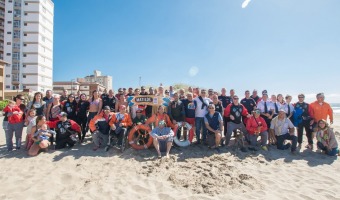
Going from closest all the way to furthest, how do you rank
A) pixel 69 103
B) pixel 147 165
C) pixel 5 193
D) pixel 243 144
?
pixel 5 193
pixel 147 165
pixel 243 144
pixel 69 103

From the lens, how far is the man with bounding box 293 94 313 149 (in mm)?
7598

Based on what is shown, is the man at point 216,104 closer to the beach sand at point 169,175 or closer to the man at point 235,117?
the man at point 235,117

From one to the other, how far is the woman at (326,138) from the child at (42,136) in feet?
28.5

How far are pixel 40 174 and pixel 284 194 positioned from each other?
5.39 m

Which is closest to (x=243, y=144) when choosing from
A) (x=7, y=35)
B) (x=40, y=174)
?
(x=40, y=174)

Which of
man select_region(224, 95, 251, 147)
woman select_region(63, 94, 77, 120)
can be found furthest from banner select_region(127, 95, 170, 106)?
man select_region(224, 95, 251, 147)

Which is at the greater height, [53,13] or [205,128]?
[53,13]

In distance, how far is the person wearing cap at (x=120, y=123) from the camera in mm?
6907

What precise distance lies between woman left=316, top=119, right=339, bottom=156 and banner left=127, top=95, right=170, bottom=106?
516 centimetres

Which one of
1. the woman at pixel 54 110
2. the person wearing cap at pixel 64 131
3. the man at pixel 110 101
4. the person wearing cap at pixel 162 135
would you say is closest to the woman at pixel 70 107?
the woman at pixel 54 110

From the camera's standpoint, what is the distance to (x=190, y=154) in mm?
6555

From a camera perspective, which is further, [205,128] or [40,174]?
[205,128]

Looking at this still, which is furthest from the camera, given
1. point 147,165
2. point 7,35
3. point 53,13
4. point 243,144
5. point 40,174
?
point 53,13

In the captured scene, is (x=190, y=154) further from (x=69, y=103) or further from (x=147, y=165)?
(x=69, y=103)
